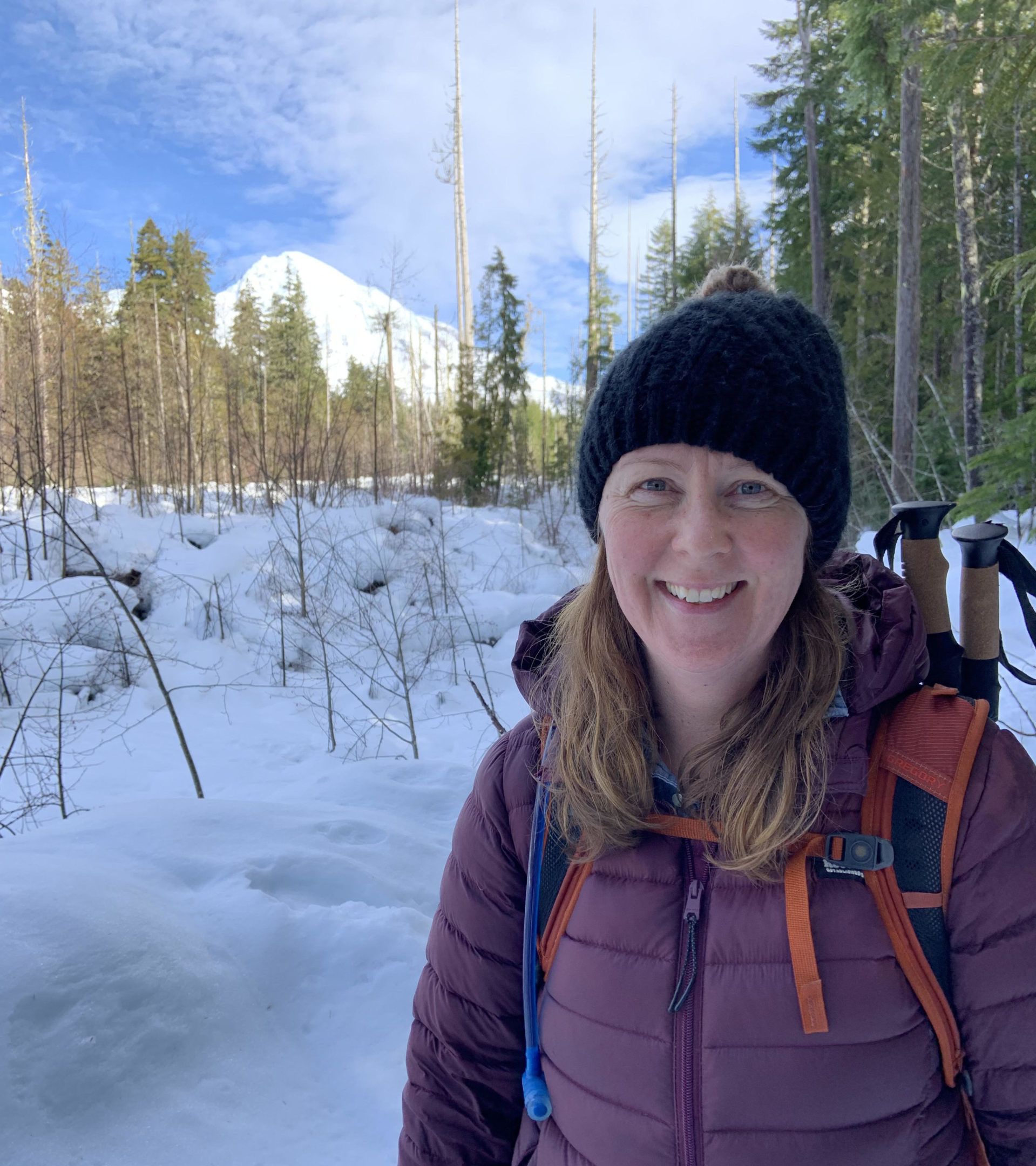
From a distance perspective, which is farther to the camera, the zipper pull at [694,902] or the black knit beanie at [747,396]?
the black knit beanie at [747,396]

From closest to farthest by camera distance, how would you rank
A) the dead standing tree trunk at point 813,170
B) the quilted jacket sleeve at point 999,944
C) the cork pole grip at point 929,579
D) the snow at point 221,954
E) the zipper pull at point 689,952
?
the quilted jacket sleeve at point 999,944 < the zipper pull at point 689,952 < the cork pole grip at point 929,579 < the snow at point 221,954 < the dead standing tree trunk at point 813,170

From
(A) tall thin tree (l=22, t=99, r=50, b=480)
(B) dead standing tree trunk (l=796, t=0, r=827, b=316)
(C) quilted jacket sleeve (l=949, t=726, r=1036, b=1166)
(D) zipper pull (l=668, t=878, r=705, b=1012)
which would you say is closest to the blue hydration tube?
(D) zipper pull (l=668, t=878, r=705, b=1012)

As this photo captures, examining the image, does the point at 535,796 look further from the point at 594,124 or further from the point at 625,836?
the point at 594,124

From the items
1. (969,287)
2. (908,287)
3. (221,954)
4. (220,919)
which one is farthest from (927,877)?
(969,287)

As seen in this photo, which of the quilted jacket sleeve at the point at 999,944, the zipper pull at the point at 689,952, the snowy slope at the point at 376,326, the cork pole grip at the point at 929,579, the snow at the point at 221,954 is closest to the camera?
the quilted jacket sleeve at the point at 999,944

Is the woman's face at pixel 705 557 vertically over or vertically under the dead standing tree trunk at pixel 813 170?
under

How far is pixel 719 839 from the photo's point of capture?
3.59 feet

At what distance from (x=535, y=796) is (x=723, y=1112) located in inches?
20.5

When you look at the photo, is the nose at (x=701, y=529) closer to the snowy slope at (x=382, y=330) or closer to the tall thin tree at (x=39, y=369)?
the tall thin tree at (x=39, y=369)

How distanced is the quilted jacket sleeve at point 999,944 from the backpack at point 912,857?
0.06 feet

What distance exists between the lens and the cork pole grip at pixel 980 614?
130cm

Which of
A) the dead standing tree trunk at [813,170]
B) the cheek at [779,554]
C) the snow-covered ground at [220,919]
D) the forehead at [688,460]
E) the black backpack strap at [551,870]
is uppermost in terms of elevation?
the dead standing tree trunk at [813,170]

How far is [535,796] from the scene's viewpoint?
1265 mm

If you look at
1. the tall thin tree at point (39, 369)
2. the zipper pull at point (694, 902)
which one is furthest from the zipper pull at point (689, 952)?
the tall thin tree at point (39, 369)
